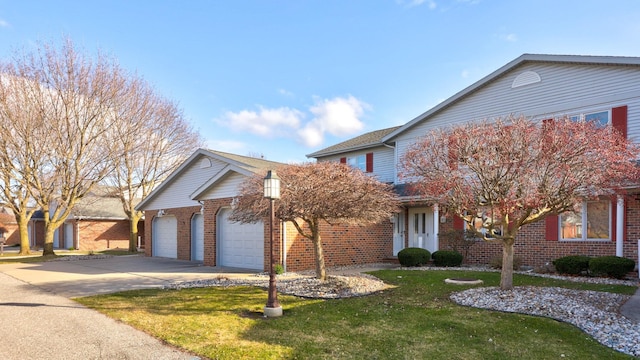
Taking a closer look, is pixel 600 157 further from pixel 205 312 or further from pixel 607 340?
pixel 205 312

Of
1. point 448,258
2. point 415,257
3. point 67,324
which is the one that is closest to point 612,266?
point 448,258

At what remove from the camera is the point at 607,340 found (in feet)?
20.2

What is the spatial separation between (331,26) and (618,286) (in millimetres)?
10991

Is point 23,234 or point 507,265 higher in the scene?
point 507,265

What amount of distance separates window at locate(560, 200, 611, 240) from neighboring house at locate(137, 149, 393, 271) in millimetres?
6798

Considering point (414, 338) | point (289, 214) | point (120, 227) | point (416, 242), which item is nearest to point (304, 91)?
point (416, 242)

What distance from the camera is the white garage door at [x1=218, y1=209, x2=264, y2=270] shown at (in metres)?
15.6

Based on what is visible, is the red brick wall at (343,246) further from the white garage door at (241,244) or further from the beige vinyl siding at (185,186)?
the beige vinyl siding at (185,186)

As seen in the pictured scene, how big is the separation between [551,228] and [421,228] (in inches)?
204

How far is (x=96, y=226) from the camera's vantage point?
107ft

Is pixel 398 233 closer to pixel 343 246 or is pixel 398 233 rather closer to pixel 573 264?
pixel 343 246

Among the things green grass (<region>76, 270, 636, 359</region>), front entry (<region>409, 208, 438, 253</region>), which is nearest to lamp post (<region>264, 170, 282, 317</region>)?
green grass (<region>76, 270, 636, 359</region>)

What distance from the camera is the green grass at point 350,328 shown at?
5.74 m

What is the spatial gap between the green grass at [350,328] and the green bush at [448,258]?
17.9 feet
